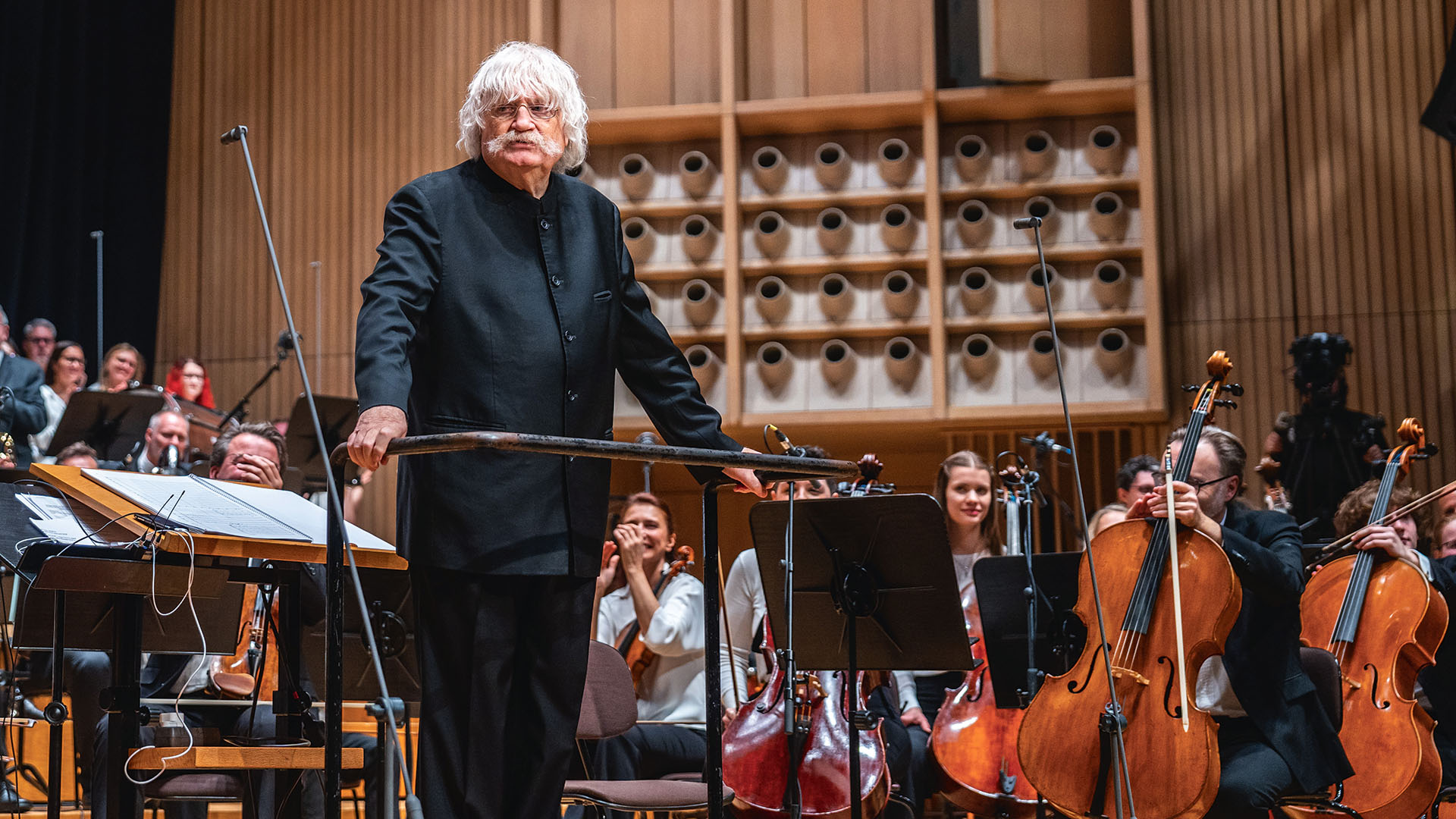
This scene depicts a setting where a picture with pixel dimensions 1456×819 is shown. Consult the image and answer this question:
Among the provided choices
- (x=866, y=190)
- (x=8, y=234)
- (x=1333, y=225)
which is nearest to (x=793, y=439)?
(x=866, y=190)

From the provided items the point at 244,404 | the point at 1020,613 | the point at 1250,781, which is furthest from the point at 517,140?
the point at 244,404

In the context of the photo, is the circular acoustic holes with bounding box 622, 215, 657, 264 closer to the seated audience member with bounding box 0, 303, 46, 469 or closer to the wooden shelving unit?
the wooden shelving unit

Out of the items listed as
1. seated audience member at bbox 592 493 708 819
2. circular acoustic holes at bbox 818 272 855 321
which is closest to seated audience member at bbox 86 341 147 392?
circular acoustic holes at bbox 818 272 855 321

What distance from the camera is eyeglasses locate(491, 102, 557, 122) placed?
1998 millimetres

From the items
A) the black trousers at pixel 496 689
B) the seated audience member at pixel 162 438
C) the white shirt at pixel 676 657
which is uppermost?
the seated audience member at pixel 162 438

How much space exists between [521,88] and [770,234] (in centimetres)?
407

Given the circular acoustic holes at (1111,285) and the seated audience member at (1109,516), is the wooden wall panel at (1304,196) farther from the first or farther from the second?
the seated audience member at (1109,516)

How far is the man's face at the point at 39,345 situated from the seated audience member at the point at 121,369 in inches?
12.7

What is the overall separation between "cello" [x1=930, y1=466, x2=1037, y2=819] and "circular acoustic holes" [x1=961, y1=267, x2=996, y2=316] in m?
2.32

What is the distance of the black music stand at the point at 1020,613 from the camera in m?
3.36

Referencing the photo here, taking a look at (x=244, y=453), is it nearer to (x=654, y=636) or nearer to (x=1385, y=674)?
(x=654, y=636)

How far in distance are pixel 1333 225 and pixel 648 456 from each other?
5.37 meters

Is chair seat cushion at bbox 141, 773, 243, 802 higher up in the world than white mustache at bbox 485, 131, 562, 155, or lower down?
lower down

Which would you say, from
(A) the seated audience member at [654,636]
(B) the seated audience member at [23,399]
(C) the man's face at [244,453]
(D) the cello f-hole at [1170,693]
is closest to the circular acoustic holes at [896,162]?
(A) the seated audience member at [654,636]
